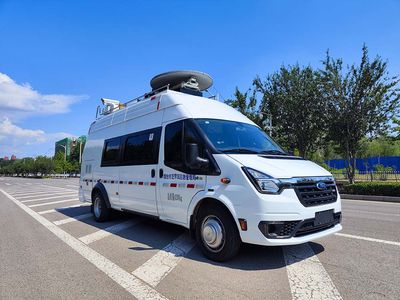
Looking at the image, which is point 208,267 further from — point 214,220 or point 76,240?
point 76,240

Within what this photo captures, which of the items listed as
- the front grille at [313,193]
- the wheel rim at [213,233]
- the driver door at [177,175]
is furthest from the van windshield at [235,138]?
the wheel rim at [213,233]

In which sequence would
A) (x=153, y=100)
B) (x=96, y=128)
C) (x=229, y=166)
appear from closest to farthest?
(x=229, y=166) → (x=153, y=100) → (x=96, y=128)

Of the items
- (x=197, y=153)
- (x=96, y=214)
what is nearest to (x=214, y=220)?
(x=197, y=153)

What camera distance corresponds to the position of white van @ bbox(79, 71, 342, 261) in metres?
4.41

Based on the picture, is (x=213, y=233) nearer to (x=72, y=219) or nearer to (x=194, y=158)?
(x=194, y=158)

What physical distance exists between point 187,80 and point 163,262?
4.45 metres

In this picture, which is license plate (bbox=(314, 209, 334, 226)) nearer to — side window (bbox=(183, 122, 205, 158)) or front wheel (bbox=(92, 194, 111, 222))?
side window (bbox=(183, 122, 205, 158))

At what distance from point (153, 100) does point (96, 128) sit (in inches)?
148

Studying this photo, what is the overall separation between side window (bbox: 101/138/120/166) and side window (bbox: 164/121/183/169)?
94.9 inches

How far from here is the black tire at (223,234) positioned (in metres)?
4.64

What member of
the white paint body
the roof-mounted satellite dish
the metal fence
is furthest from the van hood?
the metal fence

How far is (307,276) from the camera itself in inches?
166

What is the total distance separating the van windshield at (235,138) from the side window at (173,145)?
0.47 meters

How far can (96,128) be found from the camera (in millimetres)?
9844
